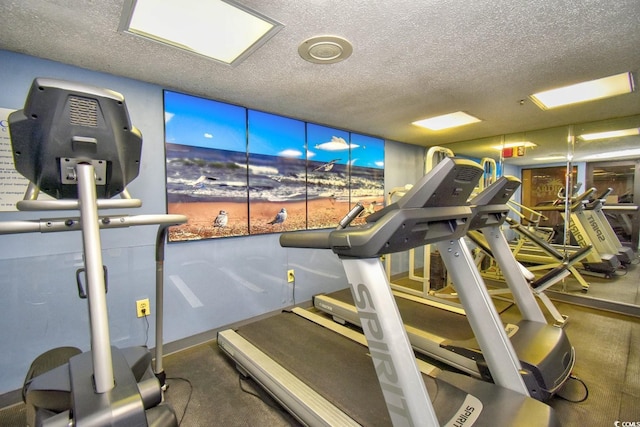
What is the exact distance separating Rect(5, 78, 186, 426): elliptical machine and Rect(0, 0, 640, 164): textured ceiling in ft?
2.99

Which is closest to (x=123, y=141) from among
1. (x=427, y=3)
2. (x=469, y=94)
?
(x=427, y=3)

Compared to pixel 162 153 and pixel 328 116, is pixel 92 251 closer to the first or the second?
pixel 162 153

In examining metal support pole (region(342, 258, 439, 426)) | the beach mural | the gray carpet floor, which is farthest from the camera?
the beach mural

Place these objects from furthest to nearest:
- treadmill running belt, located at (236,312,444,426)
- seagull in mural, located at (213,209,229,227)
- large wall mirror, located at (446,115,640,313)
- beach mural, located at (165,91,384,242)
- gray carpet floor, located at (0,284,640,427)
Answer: large wall mirror, located at (446,115,640,313), seagull in mural, located at (213,209,229,227), beach mural, located at (165,91,384,242), gray carpet floor, located at (0,284,640,427), treadmill running belt, located at (236,312,444,426)

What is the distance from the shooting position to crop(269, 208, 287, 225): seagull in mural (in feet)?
10.5

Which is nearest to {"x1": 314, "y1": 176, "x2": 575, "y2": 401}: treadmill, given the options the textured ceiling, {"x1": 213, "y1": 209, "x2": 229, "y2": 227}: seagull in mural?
the textured ceiling

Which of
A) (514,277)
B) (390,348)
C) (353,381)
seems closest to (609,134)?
(514,277)

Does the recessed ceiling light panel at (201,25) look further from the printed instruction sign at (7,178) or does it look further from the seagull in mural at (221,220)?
the seagull in mural at (221,220)

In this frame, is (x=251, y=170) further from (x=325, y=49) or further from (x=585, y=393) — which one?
(x=585, y=393)

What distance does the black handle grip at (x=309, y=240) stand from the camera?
121 cm

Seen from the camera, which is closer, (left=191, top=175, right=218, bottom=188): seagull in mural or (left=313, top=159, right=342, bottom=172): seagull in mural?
(left=191, top=175, right=218, bottom=188): seagull in mural

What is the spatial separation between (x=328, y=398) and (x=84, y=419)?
125cm

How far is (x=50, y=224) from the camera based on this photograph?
1.06 m

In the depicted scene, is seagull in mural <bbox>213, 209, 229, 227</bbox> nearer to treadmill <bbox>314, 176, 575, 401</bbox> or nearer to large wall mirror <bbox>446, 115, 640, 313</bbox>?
treadmill <bbox>314, 176, 575, 401</bbox>
